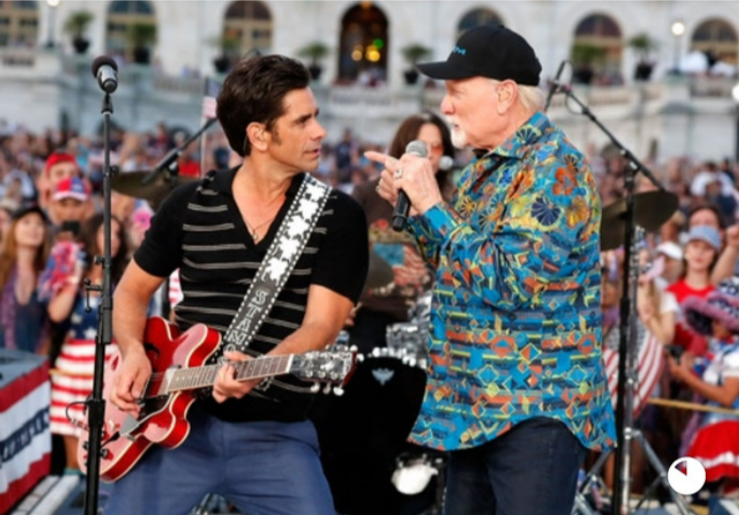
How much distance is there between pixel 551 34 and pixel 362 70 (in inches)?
275

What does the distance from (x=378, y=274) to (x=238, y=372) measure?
225 cm

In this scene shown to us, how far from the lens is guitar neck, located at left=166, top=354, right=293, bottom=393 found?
14.4ft

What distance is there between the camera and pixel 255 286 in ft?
15.5

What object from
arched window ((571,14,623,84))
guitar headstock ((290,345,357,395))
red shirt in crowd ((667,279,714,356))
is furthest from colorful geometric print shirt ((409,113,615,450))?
arched window ((571,14,623,84))

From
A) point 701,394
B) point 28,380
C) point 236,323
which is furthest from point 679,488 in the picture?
point 701,394

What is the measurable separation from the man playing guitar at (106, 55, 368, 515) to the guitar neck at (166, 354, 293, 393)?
91 millimetres

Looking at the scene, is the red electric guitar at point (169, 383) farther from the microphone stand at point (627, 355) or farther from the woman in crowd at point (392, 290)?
the microphone stand at point (627, 355)

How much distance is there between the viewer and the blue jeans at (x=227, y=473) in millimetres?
4672

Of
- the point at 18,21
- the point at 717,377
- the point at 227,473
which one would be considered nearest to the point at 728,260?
the point at 717,377

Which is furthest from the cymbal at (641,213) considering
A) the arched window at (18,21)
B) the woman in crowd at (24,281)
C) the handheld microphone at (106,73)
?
the arched window at (18,21)

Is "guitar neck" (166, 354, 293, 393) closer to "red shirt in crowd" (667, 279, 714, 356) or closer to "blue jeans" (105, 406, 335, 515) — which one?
"blue jeans" (105, 406, 335, 515)

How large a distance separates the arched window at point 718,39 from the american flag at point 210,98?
4963 centimetres

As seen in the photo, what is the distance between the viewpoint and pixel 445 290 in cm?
443
